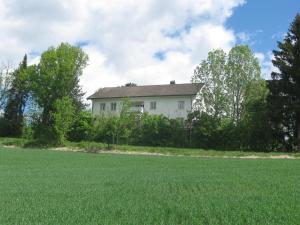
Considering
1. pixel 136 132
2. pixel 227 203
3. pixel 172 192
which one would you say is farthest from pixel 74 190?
pixel 136 132

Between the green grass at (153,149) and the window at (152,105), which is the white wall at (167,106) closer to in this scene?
the window at (152,105)

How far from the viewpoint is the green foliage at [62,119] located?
58344 millimetres

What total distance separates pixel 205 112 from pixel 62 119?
19409 millimetres

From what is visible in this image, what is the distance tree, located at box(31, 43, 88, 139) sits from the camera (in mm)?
72188

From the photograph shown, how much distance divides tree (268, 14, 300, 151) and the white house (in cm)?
2069

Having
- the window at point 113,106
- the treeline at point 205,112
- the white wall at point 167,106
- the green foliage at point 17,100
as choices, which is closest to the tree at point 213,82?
the treeline at point 205,112

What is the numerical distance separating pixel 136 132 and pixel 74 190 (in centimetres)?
4297

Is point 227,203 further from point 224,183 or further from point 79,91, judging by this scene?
point 79,91

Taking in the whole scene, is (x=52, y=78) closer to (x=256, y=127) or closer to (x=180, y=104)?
(x=180, y=104)

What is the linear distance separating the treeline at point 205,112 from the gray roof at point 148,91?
605cm

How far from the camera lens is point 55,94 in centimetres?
7269

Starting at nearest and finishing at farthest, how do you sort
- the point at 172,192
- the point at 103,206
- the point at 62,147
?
the point at 103,206, the point at 172,192, the point at 62,147

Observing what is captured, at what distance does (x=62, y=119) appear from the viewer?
60.0 meters

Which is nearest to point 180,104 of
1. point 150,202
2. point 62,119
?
point 62,119
